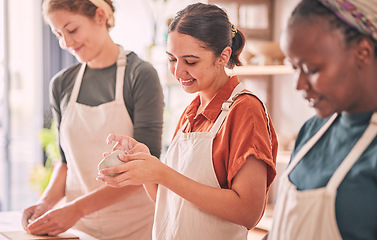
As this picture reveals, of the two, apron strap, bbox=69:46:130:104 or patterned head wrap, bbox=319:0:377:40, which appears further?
apron strap, bbox=69:46:130:104

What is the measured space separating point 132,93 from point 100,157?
29 cm

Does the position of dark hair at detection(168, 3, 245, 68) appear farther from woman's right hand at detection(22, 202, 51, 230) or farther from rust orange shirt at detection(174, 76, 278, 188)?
woman's right hand at detection(22, 202, 51, 230)

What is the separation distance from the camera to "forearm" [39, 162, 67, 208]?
206 centimetres

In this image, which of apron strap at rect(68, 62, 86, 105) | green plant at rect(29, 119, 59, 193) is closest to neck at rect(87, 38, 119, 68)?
apron strap at rect(68, 62, 86, 105)

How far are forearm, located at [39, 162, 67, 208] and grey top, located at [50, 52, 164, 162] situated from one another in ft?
0.21

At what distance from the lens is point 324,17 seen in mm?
916

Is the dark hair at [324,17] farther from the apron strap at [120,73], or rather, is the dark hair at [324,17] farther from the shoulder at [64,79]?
the shoulder at [64,79]

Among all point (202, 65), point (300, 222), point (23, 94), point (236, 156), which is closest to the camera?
point (300, 222)

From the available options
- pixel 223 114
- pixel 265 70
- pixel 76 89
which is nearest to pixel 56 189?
pixel 76 89

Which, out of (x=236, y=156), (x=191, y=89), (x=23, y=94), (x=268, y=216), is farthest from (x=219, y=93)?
(x=23, y=94)

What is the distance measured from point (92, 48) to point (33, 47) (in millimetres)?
3073

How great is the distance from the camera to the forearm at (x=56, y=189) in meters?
2.06

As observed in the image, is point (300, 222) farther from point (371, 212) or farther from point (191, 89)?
point (191, 89)

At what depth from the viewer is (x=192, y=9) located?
58.6 inches
